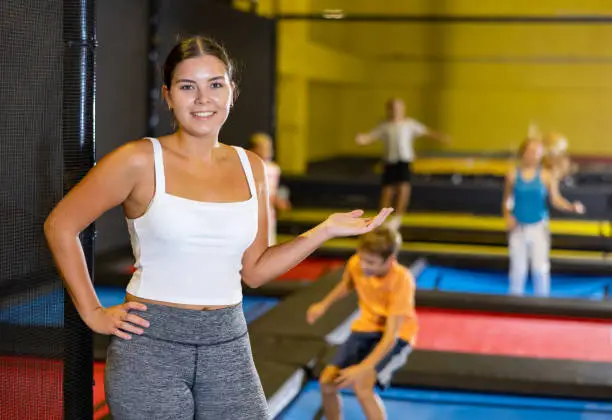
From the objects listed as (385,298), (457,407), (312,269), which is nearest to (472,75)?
(312,269)

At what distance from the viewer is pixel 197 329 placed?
1.68 meters

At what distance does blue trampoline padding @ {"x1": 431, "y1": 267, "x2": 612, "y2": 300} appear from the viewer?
7.33 meters

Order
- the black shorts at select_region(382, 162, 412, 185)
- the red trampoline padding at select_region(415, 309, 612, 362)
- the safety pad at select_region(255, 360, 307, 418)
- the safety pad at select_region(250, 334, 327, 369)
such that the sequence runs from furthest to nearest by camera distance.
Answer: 1. the black shorts at select_region(382, 162, 412, 185)
2. the red trampoline padding at select_region(415, 309, 612, 362)
3. the safety pad at select_region(250, 334, 327, 369)
4. the safety pad at select_region(255, 360, 307, 418)

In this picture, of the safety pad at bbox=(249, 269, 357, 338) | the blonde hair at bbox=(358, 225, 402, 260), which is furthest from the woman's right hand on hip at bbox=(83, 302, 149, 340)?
the safety pad at bbox=(249, 269, 357, 338)

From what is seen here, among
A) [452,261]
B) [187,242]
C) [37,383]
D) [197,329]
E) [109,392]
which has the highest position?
[187,242]

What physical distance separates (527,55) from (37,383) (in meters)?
14.1

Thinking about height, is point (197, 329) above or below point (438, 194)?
above

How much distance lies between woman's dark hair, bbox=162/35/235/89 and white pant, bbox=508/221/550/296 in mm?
4602

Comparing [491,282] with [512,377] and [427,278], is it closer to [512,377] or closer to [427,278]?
[427,278]

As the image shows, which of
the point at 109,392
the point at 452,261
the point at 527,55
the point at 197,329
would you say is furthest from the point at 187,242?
the point at 527,55

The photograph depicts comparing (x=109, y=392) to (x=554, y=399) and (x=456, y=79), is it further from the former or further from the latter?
(x=456, y=79)

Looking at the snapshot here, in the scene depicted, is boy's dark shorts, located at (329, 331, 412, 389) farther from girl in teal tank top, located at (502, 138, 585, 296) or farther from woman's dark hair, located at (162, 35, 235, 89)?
girl in teal tank top, located at (502, 138, 585, 296)

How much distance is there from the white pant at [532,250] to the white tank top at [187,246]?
4640mm

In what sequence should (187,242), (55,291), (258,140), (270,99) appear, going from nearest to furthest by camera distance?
(187,242), (55,291), (258,140), (270,99)
